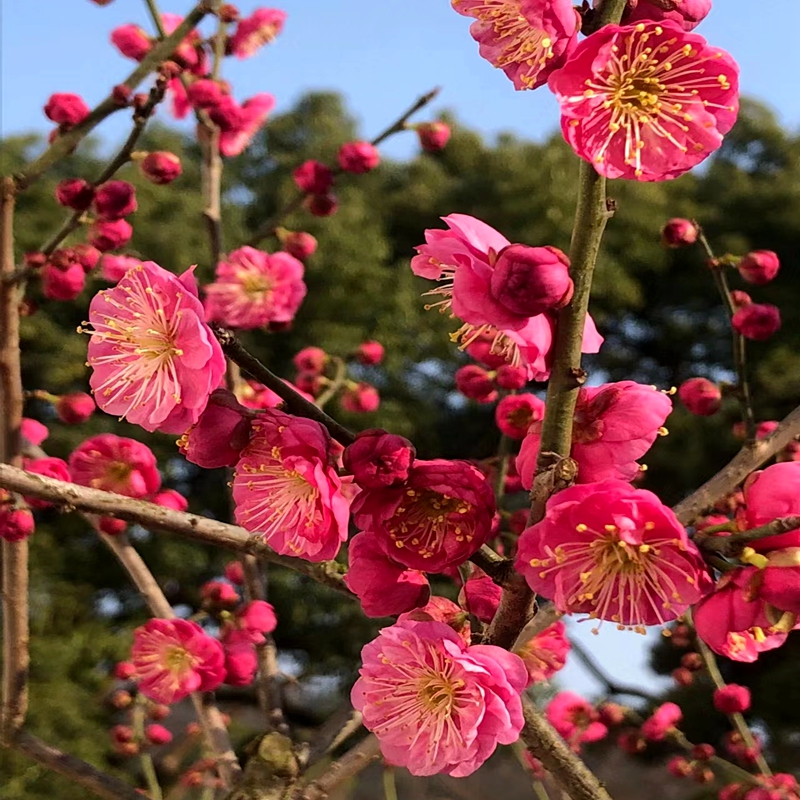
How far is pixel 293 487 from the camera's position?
0.49 metres

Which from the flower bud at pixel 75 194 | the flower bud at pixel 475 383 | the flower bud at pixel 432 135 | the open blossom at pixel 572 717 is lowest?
the open blossom at pixel 572 717

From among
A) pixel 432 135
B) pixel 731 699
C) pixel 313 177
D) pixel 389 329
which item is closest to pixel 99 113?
pixel 313 177

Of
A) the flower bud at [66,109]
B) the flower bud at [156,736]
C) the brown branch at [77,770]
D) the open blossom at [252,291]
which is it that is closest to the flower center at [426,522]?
the brown branch at [77,770]

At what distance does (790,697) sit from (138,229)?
10.7 feet

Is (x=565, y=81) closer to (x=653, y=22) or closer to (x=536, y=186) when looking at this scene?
(x=653, y=22)

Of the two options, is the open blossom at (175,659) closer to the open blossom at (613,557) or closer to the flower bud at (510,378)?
the flower bud at (510,378)

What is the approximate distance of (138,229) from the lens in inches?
150

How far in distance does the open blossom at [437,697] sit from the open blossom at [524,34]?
29cm

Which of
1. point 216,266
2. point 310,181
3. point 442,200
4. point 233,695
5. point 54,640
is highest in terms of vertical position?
point 442,200

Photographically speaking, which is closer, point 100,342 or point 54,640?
point 100,342

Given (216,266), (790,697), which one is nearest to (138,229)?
(216,266)

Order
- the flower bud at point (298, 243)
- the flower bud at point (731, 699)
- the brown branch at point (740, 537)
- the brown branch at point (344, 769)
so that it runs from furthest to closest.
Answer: the flower bud at point (298, 243) → the flower bud at point (731, 699) → the brown branch at point (344, 769) → the brown branch at point (740, 537)

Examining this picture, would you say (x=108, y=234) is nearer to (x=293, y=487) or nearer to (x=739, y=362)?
(x=293, y=487)

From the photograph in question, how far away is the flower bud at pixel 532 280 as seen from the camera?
35 cm
